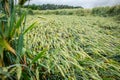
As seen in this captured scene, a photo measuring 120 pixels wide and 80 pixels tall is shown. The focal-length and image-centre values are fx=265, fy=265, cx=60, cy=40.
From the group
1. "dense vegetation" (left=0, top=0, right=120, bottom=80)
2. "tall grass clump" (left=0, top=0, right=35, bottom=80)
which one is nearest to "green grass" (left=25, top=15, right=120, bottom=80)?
"dense vegetation" (left=0, top=0, right=120, bottom=80)

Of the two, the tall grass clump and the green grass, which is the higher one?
the tall grass clump

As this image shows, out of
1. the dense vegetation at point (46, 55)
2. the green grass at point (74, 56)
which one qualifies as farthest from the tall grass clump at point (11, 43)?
the green grass at point (74, 56)

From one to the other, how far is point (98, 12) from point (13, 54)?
688cm

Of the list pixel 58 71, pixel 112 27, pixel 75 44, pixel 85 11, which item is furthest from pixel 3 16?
pixel 85 11

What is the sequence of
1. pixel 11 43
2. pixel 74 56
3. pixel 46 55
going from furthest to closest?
1. pixel 74 56
2. pixel 46 55
3. pixel 11 43

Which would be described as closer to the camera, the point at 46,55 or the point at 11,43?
the point at 11,43

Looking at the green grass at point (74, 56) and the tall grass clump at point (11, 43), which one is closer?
the tall grass clump at point (11, 43)

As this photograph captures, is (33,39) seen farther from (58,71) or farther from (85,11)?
(85,11)

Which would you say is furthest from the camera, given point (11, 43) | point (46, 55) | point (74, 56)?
point (74, 56)

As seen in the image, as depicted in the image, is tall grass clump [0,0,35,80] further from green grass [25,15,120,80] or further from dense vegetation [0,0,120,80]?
green grass [25,15,120,80]

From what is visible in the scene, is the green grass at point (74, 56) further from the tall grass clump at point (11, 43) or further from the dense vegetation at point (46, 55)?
the tall grass clump at point (11, 43)

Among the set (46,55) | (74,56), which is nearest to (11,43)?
(46,55)

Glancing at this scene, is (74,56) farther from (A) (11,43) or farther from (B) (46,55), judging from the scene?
(A) (11,43)

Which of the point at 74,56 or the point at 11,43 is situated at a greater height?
the point at 11,43
